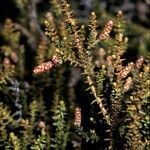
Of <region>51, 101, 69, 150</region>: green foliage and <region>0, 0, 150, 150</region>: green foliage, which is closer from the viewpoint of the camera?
<region>0, 0, 150, 150</region>: green foliage

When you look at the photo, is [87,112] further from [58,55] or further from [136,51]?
[136,51]

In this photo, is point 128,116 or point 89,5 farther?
point 89,5

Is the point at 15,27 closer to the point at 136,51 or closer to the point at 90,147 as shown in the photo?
the point at 136,51

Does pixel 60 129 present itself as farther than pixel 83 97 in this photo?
No

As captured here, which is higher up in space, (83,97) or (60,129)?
(83,97)

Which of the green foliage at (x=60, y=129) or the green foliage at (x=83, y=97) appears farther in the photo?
the green foliage at (x=60, y=129)

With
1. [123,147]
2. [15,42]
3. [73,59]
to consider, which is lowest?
[123,147]

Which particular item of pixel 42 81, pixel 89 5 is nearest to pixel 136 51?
pixel 89 5

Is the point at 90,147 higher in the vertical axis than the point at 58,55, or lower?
lower

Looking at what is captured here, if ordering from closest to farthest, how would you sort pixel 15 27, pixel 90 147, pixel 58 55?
1. pixel 58 55
2. pixel 90 147
3. pixel 15 27

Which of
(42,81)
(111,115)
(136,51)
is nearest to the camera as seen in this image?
(111,115)
